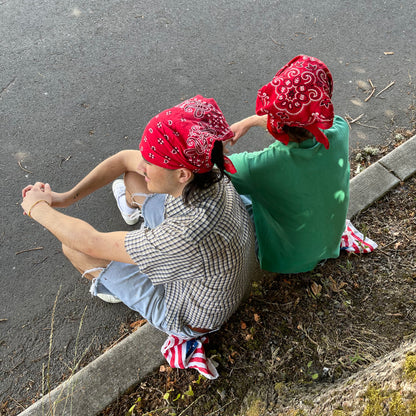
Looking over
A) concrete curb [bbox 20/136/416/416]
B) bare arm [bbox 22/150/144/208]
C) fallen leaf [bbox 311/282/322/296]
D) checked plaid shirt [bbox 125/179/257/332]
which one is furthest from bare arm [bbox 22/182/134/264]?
fallen leaf [bbox 311/282/322/296]

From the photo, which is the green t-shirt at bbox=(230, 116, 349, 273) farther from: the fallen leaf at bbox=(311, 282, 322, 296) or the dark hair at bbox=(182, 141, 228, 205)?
the dark hair at bbox=(182, 141, 228, 205)

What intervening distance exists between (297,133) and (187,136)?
642 millimetres

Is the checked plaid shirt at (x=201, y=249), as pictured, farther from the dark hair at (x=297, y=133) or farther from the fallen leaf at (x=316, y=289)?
the fallen leaf at (x=316, y=289)

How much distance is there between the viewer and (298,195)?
2.08 m

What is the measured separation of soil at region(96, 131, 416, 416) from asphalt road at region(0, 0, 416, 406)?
27.0 inches

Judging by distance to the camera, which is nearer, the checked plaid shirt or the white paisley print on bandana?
the white paisley print on bandana

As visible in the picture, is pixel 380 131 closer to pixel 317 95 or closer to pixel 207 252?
pixel 317 95


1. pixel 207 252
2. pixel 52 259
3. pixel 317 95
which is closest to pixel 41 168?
pixel 52 259

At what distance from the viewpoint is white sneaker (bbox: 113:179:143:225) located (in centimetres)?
308

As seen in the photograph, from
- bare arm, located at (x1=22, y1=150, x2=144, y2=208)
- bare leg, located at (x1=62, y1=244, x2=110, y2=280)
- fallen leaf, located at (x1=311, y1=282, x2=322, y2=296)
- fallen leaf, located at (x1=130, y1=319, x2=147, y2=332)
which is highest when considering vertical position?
bare arm, located at (x1=22, y1=150, x2=144, y2=208)

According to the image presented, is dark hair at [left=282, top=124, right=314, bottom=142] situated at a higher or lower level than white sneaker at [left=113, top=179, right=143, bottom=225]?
higher

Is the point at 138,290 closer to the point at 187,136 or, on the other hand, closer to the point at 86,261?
the point at 86,261

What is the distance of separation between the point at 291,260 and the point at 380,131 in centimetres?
217

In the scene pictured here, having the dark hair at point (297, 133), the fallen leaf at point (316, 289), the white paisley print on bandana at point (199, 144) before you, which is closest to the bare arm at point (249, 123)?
the dark hair at point (297, 133)
